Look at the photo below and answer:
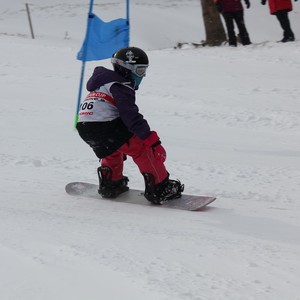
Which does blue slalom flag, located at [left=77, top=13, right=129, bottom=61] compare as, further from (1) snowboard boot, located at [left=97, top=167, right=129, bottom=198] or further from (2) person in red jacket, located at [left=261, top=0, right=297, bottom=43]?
(2) person in red jacket, located at [left=261, top=0, right=297, bottom=43]

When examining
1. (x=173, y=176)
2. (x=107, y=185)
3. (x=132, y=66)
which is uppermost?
(x=132, y=66)

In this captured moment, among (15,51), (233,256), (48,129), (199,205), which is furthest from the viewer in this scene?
(15,51)

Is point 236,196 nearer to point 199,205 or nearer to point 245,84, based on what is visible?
point 199,205

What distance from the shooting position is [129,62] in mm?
5129

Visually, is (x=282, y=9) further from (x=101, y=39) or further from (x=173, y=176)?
(x=173, y=176)

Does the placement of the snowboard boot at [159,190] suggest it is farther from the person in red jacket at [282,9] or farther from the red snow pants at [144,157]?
the person in red jacket at [282,9]

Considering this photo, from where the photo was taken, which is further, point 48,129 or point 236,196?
point 48,129

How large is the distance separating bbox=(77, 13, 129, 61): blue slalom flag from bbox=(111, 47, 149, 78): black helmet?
9.85 feet

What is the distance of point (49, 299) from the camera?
303cm

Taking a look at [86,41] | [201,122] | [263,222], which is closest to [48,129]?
[86,41]

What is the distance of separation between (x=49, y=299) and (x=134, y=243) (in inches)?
39.8

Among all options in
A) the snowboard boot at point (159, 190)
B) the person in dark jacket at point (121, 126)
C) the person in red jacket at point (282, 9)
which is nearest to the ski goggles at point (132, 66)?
the person in dark jacket at point (121, 126)

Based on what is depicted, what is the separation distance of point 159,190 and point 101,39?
356 cm

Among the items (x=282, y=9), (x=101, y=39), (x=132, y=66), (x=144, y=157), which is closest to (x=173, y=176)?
(x=144, y=157)
